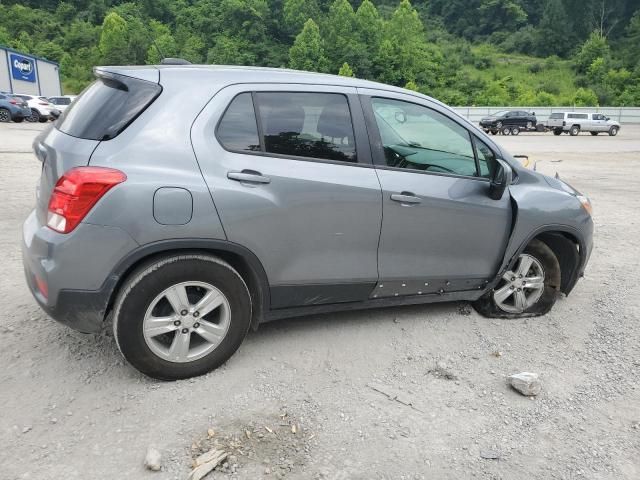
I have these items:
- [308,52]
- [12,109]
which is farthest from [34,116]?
[308,52]

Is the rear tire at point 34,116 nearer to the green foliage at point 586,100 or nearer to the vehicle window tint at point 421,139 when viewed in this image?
the vehicle window tint at point 421,139

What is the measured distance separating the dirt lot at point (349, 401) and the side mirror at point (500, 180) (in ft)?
3.34

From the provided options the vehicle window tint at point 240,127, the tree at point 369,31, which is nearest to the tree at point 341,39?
the tree at point 369,31

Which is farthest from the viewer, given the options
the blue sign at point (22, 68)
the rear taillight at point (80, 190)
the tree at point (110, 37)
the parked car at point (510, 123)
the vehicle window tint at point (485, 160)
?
the tree at point (110, 37)

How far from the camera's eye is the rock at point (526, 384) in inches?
127

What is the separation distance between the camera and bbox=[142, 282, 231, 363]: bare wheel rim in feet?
9.91

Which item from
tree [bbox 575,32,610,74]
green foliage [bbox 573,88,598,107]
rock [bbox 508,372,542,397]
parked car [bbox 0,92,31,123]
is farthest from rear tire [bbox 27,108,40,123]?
tree [bbox 575,32,610,74]

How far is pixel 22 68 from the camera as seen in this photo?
4459cm

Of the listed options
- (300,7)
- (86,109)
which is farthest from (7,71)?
(300,7)

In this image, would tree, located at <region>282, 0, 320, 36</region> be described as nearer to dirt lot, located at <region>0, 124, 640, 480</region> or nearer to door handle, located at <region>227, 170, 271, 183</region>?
dirt lot, located at <region>0, 124, 640, 480</region>

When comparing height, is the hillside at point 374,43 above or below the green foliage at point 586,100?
above

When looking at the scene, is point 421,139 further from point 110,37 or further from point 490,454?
point 110,37

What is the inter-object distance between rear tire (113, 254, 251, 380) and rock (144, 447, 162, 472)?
61 centimetres

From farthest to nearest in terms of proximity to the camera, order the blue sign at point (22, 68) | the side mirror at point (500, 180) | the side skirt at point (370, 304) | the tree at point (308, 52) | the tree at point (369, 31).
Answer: the tree at point (369, 31) → the tree at point (308, 52) → the blue sign at point (22, 68) → the side mirror at point (500, 180) → the side skirt at point (370, 304)
